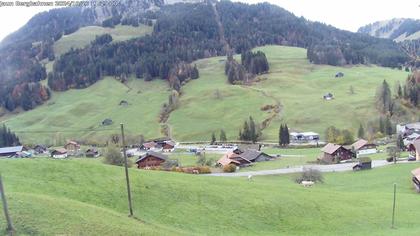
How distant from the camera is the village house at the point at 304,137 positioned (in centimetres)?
14938

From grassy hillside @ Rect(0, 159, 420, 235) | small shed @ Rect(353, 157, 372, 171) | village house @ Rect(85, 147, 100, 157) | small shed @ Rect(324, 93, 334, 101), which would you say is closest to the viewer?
grassy hillside @ Rect(0, 159, 420, 235)

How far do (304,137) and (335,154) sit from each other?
41517 millimetres

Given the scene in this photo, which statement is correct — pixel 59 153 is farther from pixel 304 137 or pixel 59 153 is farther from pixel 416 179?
pixel 416 179

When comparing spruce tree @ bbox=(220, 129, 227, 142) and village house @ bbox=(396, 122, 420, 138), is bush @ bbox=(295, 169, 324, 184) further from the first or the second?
spruce tree @ bbox=(220, 129, 227, 142)

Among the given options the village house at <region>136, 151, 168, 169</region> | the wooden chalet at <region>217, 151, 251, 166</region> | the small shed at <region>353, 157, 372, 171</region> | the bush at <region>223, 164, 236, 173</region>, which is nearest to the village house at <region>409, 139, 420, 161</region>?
the small shed at <region>353, 157, 372, 171</region>

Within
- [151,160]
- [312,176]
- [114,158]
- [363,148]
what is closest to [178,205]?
[312,176]

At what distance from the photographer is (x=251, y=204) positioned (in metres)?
48.3

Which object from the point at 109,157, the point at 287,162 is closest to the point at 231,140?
the point at 287,162

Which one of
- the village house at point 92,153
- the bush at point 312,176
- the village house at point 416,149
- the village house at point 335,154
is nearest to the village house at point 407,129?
the village house at point 335,154

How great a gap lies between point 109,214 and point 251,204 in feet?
57.8

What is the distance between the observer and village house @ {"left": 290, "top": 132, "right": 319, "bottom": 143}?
149375 mm

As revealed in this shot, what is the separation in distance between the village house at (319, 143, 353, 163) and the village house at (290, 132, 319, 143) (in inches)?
1413

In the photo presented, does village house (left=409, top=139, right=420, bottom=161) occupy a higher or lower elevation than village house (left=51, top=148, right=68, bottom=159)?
higher

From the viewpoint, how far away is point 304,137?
493 ft
